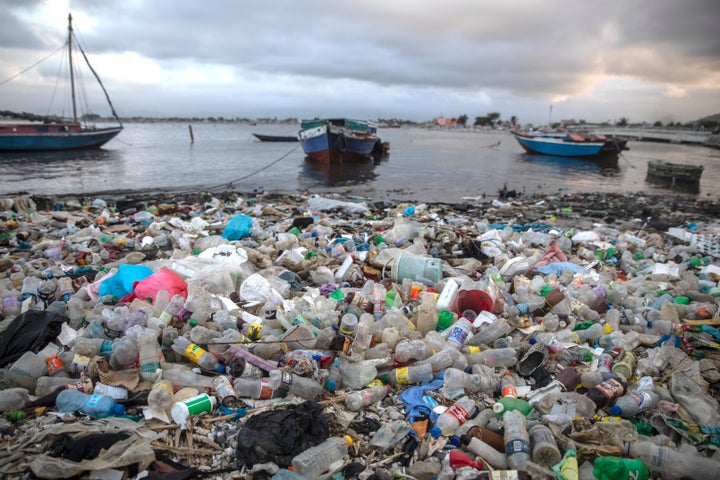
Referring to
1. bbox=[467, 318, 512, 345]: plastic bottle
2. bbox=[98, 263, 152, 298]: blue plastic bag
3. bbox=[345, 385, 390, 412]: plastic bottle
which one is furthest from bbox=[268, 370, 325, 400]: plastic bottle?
bbox=[98, 263, 152, 298]: blue plastic bag

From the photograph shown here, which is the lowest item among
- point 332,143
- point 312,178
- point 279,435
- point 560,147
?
point 279,435

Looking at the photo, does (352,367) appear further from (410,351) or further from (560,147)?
(560,147)

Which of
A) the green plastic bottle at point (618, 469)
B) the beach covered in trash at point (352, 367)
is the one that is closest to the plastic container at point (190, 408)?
the beach covered in trash at point (352, 367)

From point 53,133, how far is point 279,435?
3274cm

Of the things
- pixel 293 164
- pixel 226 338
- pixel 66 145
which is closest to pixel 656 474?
pixel 226 338

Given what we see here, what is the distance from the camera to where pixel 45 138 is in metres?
26.5

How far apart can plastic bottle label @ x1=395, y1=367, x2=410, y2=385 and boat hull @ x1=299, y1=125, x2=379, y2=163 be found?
70.5 feet

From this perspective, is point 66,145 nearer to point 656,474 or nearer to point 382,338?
point 382,338

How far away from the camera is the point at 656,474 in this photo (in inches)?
81.0

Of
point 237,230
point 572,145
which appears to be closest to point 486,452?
point 237,230

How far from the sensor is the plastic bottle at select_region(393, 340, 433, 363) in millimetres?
2916

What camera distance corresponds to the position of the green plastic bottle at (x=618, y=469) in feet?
6.45

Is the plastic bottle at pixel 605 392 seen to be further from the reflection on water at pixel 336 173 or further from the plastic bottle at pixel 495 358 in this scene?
the reflection on water at pixel 336 173

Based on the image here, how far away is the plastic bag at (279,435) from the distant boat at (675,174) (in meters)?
21.8
